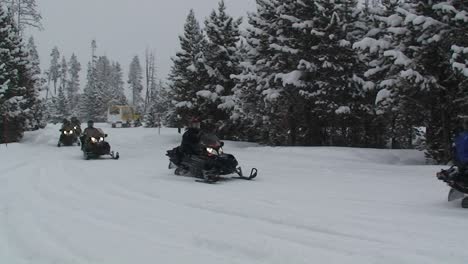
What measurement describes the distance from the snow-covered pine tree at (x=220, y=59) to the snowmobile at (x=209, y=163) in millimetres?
16330

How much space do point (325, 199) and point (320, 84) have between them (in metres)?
13.2

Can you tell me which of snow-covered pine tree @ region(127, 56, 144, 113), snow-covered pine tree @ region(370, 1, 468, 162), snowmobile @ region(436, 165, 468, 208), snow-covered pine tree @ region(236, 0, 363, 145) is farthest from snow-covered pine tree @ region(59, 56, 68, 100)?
snowmobile @ region(436, 165, 468, 208)

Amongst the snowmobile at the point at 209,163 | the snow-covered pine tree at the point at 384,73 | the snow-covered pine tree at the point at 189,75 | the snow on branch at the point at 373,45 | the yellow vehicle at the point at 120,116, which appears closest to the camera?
the snowmobile at the point at 209,163

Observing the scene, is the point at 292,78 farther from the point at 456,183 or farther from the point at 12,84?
the point at 12,84

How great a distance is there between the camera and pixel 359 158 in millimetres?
18078

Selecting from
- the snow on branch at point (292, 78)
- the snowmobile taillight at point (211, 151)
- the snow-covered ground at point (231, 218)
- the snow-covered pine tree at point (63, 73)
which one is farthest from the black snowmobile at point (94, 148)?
the snow-covered pine tree at point (63, 73)

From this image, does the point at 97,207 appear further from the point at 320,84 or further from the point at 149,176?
the point at 320,84

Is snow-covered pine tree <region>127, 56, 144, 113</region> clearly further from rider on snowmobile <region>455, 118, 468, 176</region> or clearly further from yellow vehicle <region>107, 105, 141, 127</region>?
rider on snowmobile <region>455, 118, 468, 176</region>

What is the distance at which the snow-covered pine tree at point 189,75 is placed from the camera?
1197 inches

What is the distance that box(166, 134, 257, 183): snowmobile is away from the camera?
1229 cm

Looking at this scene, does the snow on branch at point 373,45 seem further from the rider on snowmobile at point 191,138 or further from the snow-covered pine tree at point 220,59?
the snow-covered pine tree at point 220,59

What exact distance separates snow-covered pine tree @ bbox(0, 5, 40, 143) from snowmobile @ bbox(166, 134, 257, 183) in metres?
16.5

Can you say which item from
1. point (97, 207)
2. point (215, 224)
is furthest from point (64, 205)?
A: point (215, 224)

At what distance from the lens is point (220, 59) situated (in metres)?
30.4
